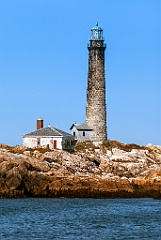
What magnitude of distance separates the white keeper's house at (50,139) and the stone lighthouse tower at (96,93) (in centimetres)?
313

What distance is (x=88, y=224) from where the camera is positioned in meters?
37.0

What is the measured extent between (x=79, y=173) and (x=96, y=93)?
1417 centimetres

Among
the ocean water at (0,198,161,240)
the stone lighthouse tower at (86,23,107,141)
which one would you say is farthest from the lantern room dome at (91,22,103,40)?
the ocean water at (0,198,161,240)

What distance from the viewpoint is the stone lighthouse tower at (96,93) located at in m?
68.1

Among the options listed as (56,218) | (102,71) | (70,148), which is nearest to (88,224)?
(56,218)

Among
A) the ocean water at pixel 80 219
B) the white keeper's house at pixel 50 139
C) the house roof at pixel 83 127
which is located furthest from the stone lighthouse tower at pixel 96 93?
the ocean water at pixel 80 219

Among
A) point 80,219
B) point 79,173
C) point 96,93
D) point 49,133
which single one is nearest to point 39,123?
point 49,133

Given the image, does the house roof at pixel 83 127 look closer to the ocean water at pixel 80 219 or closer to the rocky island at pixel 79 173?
the rocky island at pixel 79 173

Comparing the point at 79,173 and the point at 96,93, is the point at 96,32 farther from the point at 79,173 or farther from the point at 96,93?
the point at 79,173

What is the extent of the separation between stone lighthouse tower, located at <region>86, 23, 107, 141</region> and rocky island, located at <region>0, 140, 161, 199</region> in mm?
3994

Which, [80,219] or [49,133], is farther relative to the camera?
[49,133]

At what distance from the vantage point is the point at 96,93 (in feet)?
224

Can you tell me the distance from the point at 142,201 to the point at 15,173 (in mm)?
9044

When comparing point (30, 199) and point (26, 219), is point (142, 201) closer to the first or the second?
point (30, 199)
